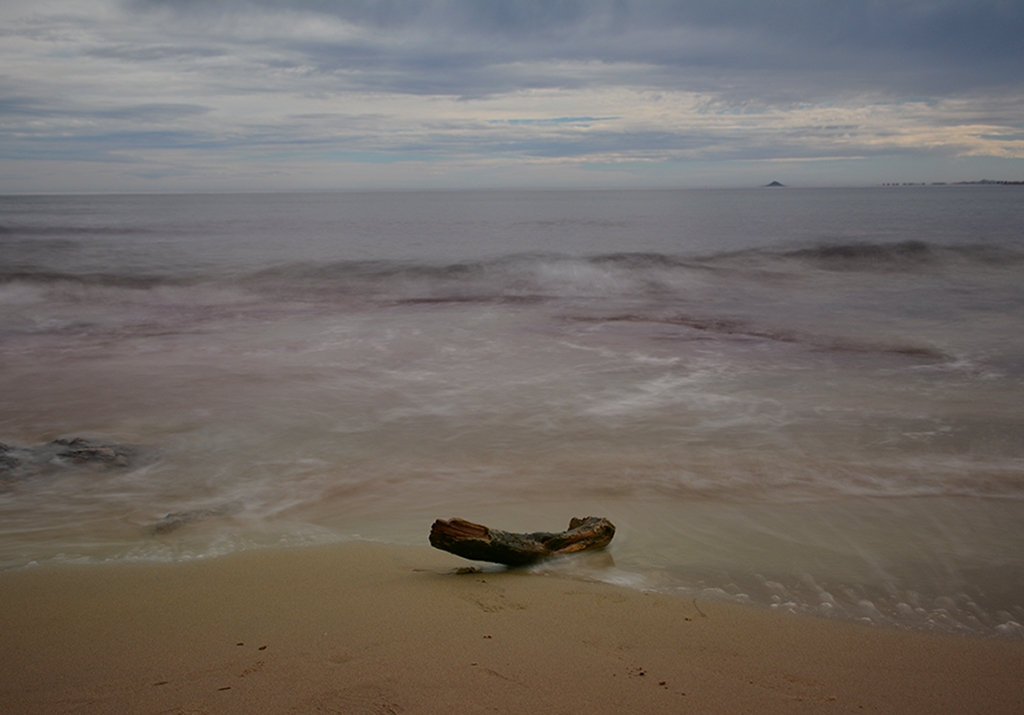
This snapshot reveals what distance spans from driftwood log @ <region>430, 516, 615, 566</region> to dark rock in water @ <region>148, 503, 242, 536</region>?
194 cm

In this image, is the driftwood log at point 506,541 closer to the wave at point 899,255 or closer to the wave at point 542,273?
the wave at point 542,273

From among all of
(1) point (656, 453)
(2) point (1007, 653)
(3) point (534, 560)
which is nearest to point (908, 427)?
(1) point (656, 453)

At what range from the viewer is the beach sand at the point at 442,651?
258cm

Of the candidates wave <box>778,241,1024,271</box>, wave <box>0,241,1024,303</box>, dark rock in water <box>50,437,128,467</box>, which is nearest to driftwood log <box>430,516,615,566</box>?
dark rock in water <box>50,437,128,467</box>

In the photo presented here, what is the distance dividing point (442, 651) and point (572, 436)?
13.2 feet

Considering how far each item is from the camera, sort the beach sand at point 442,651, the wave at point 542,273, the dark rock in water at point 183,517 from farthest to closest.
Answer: the wave at point 542,273
the dark rock in water at point 183,517
the beach sand at point 442,651

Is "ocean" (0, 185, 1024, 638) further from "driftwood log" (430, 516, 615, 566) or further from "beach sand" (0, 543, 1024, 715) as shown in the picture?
"beach sand" (0, 543, 1024, 715)

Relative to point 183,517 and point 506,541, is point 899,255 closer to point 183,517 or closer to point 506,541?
point 506,541

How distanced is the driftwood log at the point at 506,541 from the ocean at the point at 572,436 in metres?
0.10

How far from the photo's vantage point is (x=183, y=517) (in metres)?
4.80

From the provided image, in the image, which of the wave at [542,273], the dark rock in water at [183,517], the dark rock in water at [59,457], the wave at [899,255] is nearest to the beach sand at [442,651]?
the dark rock in water at [183,517]

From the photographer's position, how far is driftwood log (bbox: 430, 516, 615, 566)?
3.77 m

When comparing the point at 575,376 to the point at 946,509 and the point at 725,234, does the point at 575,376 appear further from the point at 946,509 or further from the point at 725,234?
the point at 725,234

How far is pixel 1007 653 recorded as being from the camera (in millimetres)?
3111
